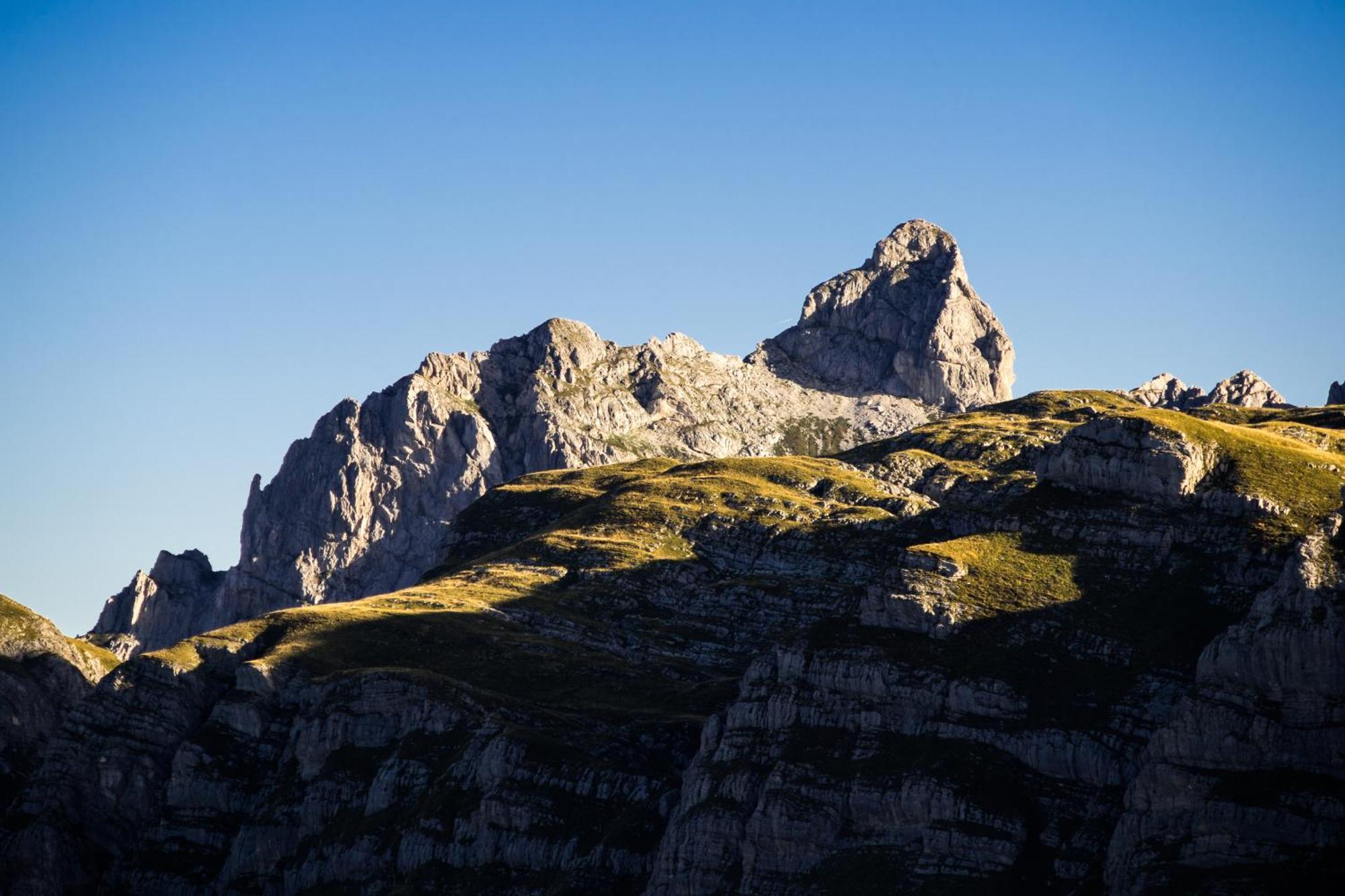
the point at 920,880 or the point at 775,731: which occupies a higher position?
the point at 775,731

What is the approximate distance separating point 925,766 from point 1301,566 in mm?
35791

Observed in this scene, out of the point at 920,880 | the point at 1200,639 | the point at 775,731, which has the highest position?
the point at 1200,639

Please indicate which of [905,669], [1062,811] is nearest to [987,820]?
[1062,811]

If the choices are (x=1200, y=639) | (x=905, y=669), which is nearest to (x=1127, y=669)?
(x=1200, y=639)

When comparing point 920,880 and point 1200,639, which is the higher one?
point 1200,639

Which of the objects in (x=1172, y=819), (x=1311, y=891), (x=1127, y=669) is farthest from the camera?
(x=1127, y=669)

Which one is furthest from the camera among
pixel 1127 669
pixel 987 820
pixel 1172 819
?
pixel 1127 669

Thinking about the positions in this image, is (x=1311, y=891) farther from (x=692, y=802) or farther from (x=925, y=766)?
(x=692, y=802)

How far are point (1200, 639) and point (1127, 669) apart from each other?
25.2ft

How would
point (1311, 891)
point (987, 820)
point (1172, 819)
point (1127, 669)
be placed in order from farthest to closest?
1. point (1127, 669)
2. point (987, 820)
3. point (1172, 819)
4. point (1311, 891)

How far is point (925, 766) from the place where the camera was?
618 ft

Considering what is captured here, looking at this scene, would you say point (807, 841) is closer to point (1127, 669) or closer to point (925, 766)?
point (925, 766)

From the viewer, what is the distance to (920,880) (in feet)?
587

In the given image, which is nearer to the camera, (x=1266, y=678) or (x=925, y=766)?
(x=1266, y=678)
